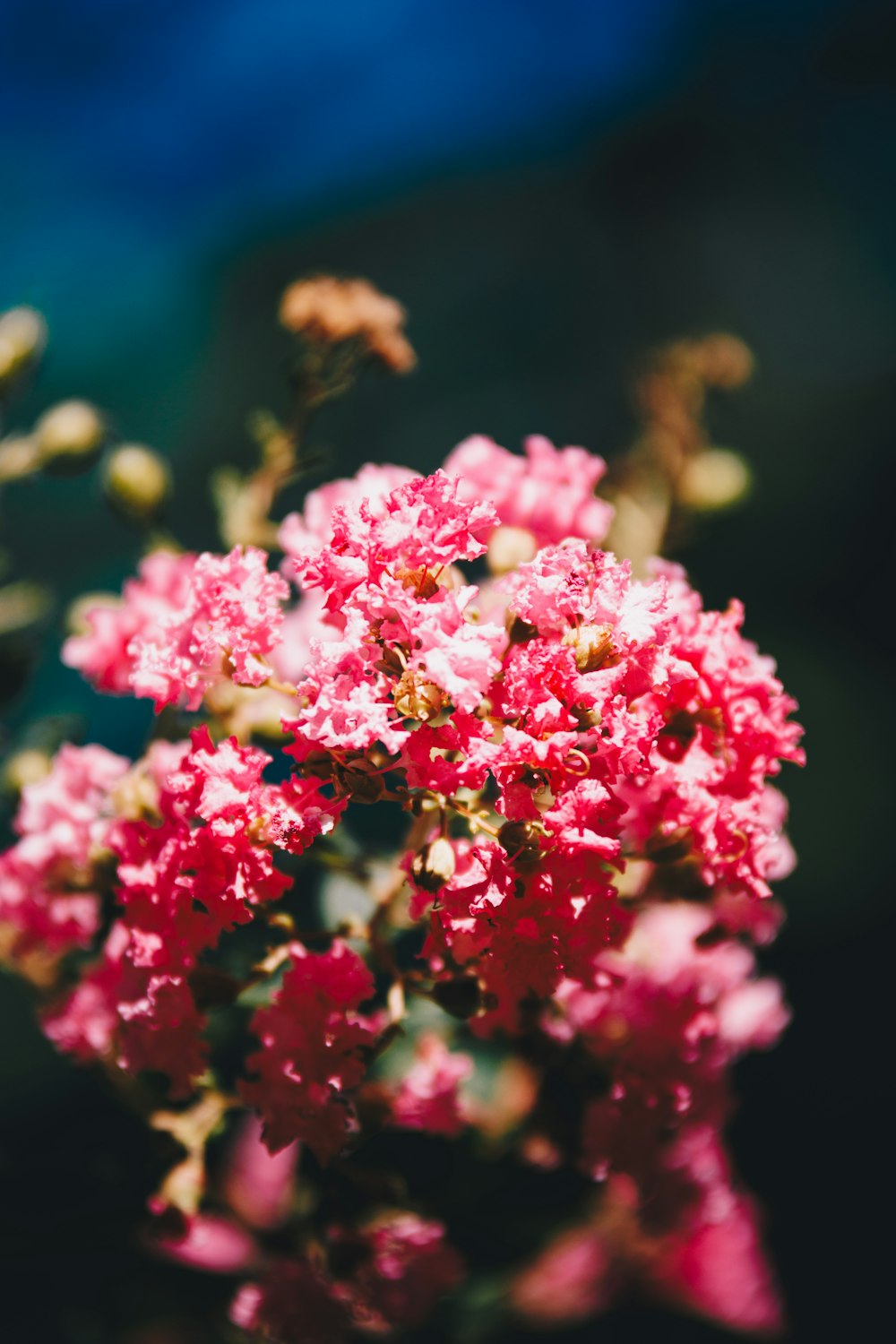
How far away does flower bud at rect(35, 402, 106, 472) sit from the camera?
98 cm

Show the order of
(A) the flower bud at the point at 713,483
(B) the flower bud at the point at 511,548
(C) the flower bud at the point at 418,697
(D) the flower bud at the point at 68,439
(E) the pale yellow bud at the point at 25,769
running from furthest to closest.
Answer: (A) the flower bud at the point at 713,483
(D) the flower bud at the point at 68,439
(E) the pale yellow bud at the point at 25,769
(B) the flower bud at the point at 511,548
(C) the flower bud at the point at 418,697

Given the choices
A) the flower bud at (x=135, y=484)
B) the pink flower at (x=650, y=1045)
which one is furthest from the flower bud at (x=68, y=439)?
the pink flower at (x=650, y=1045)

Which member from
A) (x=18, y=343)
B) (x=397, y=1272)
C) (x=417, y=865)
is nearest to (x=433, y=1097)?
(x=397, y=1272)

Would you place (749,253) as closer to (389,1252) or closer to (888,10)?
(888,10)

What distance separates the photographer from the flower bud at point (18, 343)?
953mm

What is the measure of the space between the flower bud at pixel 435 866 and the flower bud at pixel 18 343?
63 cm

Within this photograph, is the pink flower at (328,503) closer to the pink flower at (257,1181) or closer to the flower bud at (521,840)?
the flower bud at (521,840)

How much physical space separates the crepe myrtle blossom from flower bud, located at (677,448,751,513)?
337 mm

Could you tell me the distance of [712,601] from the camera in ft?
5.39

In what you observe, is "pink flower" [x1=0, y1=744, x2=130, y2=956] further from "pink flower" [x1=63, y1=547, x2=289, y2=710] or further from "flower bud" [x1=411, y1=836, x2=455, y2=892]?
"flower bud" [x1=411, y1=836, x2=455, y2=892]

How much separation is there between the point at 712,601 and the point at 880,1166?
33.5 inches

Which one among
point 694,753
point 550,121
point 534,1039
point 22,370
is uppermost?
point 550,121

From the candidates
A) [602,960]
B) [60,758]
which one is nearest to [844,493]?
[602,960]

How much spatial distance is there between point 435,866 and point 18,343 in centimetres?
66
